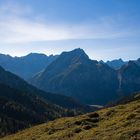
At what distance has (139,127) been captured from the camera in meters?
37.3

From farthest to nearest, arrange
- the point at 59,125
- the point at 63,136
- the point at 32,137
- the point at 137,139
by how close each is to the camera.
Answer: the point at 59,125
the point at 32,137
the point at 63,136
the point at 137,139

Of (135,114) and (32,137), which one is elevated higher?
(135,114)

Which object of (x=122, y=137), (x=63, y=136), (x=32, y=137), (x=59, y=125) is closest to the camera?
(x=122, y=137)

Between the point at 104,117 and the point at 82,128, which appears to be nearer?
the point at 82,128

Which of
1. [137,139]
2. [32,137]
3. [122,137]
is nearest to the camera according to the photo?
[137,139]

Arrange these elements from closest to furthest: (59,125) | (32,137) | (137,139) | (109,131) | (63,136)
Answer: (137,139)
(109,131)
(63,136)
(32,137)
(59,125)

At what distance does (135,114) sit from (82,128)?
7.02m

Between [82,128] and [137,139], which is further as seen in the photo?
[82,128]

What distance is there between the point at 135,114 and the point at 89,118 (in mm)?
9051

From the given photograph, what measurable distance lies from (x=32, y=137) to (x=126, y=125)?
15.6 m

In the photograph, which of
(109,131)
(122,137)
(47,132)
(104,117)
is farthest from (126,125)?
(47,132)

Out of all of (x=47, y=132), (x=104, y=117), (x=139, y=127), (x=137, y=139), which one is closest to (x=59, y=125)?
(x=47, y=132)

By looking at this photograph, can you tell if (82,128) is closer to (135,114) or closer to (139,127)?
(135,114)

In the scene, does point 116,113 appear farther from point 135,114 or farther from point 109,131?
point 109,131
